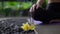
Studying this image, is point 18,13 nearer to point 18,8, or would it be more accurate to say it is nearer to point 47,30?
point 18,8

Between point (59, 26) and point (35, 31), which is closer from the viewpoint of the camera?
point (35, 31)

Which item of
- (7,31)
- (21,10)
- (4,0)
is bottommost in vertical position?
(7,31)

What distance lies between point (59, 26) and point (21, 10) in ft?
2.84

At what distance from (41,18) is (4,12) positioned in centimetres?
82

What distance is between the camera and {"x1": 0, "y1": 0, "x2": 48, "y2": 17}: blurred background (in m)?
1.75

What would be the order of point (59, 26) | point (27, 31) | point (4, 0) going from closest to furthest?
point (27, 31)
point (59, 26)
point (4, 0)

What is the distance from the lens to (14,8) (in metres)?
1.77

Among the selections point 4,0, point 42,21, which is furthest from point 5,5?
point 42,21

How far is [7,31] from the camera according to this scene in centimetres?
92

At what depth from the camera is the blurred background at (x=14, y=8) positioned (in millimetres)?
1747

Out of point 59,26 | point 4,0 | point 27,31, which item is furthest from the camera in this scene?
point 4,0

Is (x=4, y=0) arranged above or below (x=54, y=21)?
above

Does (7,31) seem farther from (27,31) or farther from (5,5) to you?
(5,5)

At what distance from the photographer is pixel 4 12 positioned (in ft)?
5.77
